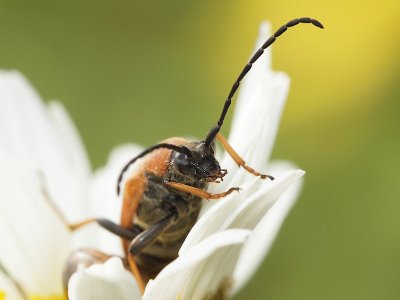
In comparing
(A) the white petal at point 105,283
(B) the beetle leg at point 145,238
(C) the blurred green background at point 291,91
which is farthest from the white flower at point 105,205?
(C) the blurred green background at point 291,91

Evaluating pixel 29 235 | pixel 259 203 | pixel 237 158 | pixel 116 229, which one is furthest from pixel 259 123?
pixel 29 235

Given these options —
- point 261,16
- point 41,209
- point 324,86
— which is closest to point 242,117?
point 41,209

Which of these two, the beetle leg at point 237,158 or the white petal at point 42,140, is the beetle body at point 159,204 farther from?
the white petal at point 42,140

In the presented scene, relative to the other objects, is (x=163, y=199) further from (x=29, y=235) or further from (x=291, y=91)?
(x=291, y=91)

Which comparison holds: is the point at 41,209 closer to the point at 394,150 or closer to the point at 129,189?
the point at 129,189

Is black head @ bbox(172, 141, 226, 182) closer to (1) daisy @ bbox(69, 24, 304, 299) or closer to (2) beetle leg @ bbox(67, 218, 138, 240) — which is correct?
(1) daisy @ bbox(69, 24, 304, 299)
